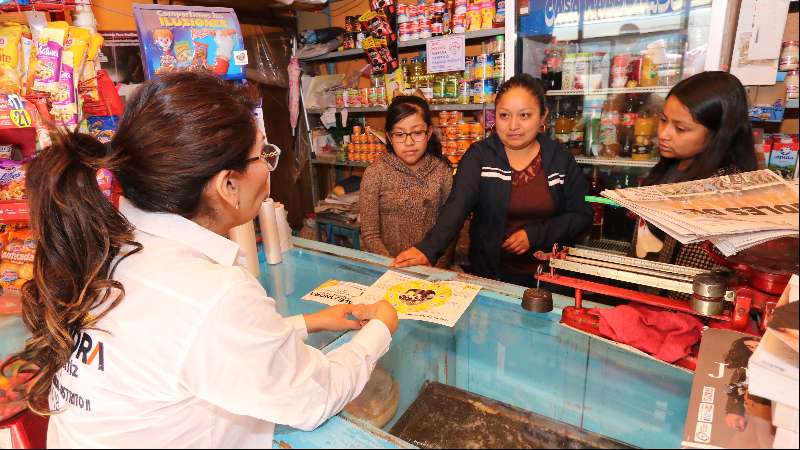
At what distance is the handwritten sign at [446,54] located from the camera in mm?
3158

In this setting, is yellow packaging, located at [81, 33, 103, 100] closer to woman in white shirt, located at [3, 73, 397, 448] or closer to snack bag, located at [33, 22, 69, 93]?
snack bag, located at [33, 22, 69, 93]

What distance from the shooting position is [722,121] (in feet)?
5.01

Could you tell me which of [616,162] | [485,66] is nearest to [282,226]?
[485,66]

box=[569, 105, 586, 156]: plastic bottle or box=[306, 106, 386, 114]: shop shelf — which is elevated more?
box=[306, 106, 386, 114]: shop shelf

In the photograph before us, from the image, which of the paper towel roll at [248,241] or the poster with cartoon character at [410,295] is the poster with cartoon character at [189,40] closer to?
the paper towel roll at [248,241]

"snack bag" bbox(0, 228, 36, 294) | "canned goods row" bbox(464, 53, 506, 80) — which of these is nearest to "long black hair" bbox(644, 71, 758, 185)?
"canned goods row" bbox(464, 53, 506, 80)

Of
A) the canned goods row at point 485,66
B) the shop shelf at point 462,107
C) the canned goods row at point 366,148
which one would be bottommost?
the canned goods row at point 366,148

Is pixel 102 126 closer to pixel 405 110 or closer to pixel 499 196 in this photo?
pixel 405 110

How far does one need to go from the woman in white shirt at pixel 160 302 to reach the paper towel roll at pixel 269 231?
86 cm

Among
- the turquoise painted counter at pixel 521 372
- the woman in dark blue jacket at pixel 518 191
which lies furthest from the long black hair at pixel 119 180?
the woman in dark blue jacket at pixel 518 191

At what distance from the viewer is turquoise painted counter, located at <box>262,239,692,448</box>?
912 millimetres

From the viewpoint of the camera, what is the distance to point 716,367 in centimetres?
94

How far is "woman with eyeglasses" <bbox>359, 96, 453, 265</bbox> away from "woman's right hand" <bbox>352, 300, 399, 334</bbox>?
1074 millimetres

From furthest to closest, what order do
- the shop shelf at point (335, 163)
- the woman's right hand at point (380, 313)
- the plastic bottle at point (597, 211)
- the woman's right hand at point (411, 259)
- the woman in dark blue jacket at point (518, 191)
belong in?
1. the shop shelf at point (335, 163)
2. the plastic bottle at point (597, 211)
3. the woman in dark blue jacket at point (518, 191)
4. the woman's right hand at point (411, 259)
5. the woman's right hand at point (380, 313)
